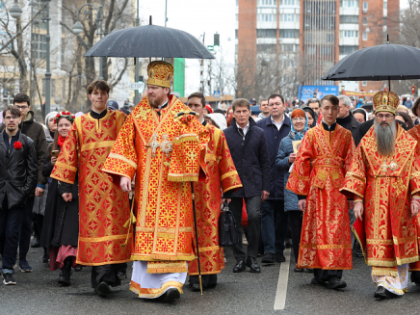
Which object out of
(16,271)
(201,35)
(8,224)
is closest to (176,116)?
(8,224)

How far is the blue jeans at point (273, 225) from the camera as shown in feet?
34.0

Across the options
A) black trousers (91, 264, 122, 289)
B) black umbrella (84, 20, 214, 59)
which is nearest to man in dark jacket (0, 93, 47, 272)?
black trousers (91, 264, 122, 289)

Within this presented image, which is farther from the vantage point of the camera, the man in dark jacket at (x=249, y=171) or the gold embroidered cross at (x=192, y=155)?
the man in dark jacket at (x=249, y=171)

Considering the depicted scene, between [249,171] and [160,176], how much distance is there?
2218 millimetres

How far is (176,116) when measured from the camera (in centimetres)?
779

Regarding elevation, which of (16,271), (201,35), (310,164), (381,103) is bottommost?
(16,271)

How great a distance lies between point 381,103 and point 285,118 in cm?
318


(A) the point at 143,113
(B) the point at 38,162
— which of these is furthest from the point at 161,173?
(B) the point at 38,162

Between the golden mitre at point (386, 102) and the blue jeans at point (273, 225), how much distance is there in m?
2.83

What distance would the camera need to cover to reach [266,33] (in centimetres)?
12088

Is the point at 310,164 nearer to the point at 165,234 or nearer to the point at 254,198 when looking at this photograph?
the point at 254,198

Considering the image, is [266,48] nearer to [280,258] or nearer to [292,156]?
[280,258]

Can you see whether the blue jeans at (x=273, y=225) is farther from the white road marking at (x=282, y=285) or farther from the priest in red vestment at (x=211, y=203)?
the priest in red vestment at (x=211, y=203)

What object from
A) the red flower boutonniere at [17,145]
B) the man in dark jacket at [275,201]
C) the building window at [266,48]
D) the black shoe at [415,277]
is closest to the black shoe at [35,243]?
the red flower boutonniere at [17,145]
